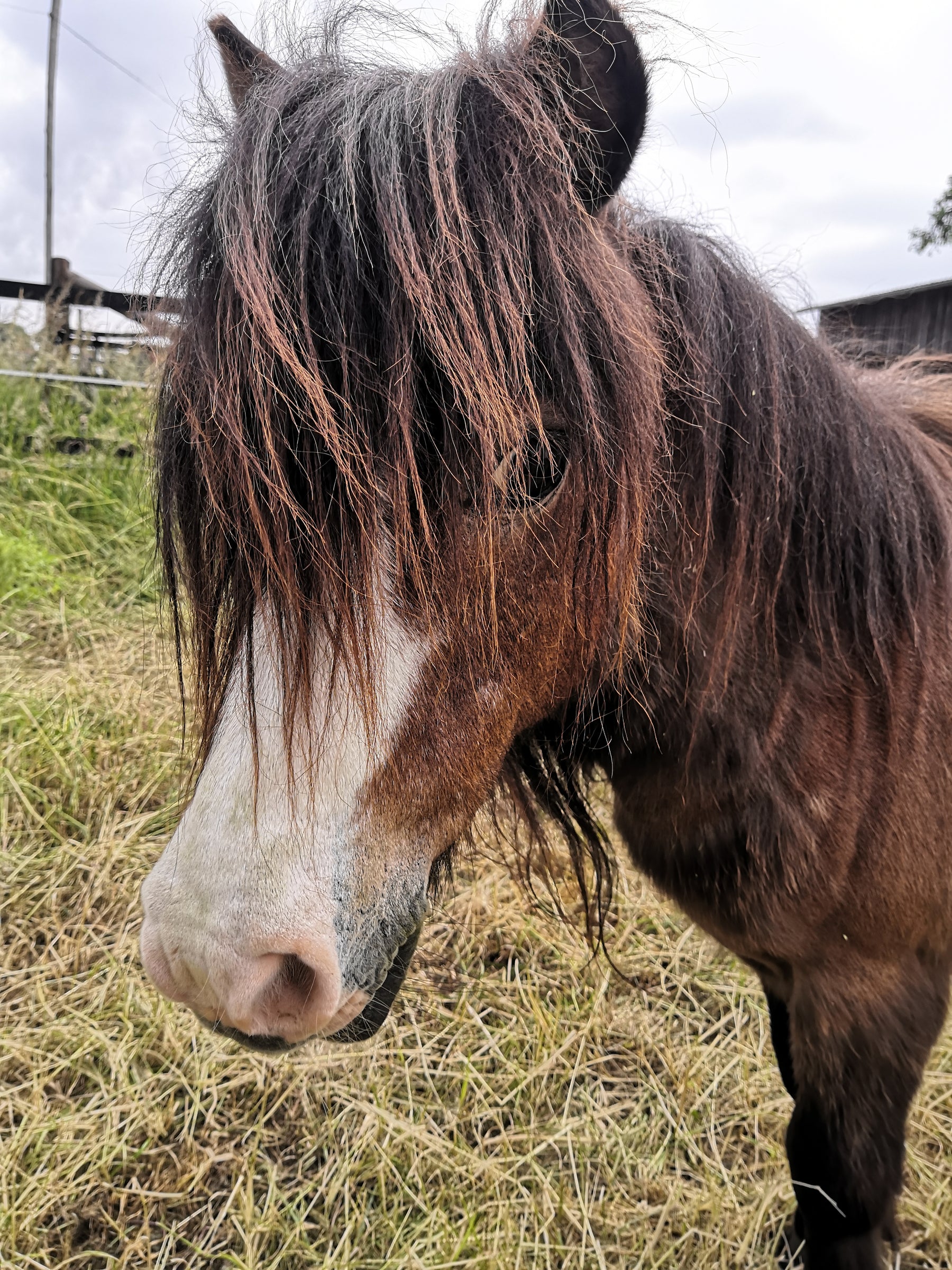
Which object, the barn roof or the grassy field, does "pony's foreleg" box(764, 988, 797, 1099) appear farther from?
the barn roof

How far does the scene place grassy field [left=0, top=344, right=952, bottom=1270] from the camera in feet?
4.91

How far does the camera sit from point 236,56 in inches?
38.7

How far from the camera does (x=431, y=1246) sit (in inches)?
57.2

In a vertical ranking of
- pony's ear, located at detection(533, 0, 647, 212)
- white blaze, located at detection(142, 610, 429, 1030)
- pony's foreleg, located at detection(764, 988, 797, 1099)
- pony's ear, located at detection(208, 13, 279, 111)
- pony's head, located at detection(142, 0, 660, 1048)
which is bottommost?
pony's foreleg, located at detection(764, 988, 797, 1099)

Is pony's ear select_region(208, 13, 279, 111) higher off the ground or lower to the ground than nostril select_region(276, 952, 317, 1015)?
higher

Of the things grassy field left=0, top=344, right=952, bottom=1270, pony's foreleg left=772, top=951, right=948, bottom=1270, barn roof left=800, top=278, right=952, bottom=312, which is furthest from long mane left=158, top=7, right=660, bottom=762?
barn roof left=800, top=278, right=952, bottom=312

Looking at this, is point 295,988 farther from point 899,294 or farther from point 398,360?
point 899,294

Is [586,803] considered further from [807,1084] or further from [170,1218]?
[170,1218]

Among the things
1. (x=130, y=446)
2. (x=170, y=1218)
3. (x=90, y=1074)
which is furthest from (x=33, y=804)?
(x=130, y=446)

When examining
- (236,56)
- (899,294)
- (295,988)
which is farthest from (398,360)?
(899,294)

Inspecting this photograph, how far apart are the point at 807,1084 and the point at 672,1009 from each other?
95 centimetres

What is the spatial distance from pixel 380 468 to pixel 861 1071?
1.12 metres

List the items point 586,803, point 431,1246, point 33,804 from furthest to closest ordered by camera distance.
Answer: point 33,804 → point 431,1246 → point 586,803

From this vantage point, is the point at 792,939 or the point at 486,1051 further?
the point at 486,1051
